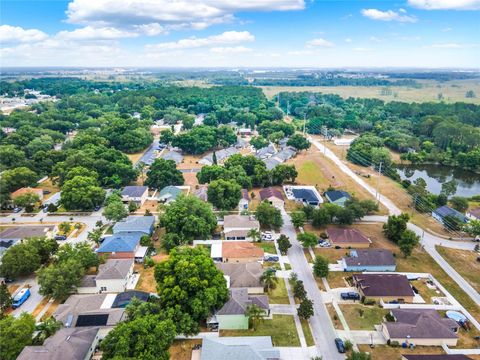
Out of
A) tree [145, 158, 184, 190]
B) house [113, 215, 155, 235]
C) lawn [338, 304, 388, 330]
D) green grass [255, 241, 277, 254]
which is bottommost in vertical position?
lawn [338, 304, 388, 330]

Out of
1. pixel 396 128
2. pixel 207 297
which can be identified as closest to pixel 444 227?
pixel 207 297

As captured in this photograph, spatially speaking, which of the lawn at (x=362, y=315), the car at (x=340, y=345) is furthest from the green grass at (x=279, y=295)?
the car at (x=340, y=345)

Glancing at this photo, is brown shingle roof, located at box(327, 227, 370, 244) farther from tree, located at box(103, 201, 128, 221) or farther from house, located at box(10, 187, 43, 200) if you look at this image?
house, located at box(10, 187, 43, 200)

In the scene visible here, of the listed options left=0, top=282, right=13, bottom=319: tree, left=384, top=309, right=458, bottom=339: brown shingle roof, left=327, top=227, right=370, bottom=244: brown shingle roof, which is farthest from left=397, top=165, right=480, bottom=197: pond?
left=0, top=282, right=13, bottom=319: tree

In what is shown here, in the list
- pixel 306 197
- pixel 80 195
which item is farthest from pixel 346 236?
pixel 80 195

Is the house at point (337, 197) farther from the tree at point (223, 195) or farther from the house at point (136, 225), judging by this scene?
the house at point (136, 225)

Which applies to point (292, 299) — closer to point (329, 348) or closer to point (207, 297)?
point (329, 348)
